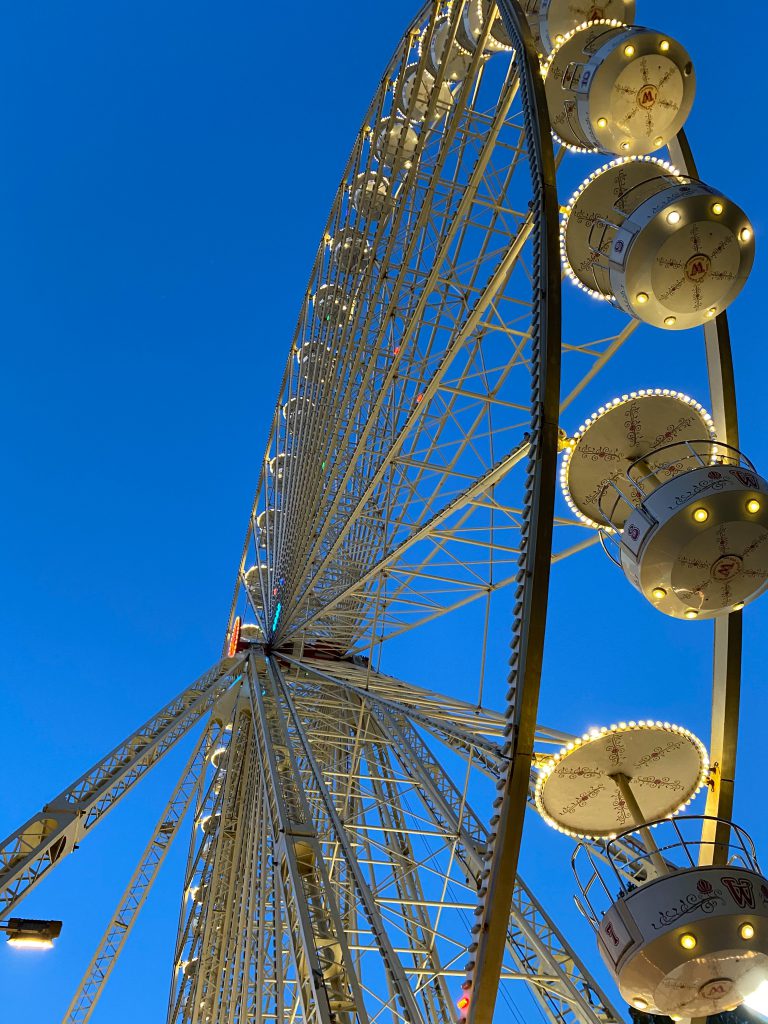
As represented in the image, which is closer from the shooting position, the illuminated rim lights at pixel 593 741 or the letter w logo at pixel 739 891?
the letter w logo at pixel 739 891

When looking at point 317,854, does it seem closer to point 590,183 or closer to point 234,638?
point 590,183

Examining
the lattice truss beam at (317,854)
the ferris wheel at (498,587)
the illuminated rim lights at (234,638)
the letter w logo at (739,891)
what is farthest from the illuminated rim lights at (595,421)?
the illuminated rim lights at (234,638)

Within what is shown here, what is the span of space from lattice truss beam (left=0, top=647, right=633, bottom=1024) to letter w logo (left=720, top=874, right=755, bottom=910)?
1.58 m

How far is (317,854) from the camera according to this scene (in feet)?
33.0

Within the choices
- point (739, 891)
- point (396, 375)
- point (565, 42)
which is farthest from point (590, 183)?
point (739, 891)

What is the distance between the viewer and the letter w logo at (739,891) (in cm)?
542

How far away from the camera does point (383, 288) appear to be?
14.9m

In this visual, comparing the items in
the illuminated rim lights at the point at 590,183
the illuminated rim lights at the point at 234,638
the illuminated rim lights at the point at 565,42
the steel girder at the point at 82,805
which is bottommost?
the steel girder at the point at 82,805

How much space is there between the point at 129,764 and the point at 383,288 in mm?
8979

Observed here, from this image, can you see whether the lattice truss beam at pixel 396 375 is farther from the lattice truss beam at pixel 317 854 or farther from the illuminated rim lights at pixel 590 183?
the lattice truss beam at pixel 317 854

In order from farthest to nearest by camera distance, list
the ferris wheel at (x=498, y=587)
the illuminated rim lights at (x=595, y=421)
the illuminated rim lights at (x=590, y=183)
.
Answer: the illuminated rim lights at (x=590, y=183) → the illuminated rim lights at (x=595, y=421) → the ferris wheel at (x=498, y=587)

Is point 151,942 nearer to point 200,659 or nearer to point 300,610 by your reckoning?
point 200,659

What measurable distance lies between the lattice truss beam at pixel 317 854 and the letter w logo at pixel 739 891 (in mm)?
1579

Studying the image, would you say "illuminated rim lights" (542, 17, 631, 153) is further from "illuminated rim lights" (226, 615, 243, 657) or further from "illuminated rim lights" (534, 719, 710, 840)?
"illuminated rim lights" (226, 615, 243, 657)
